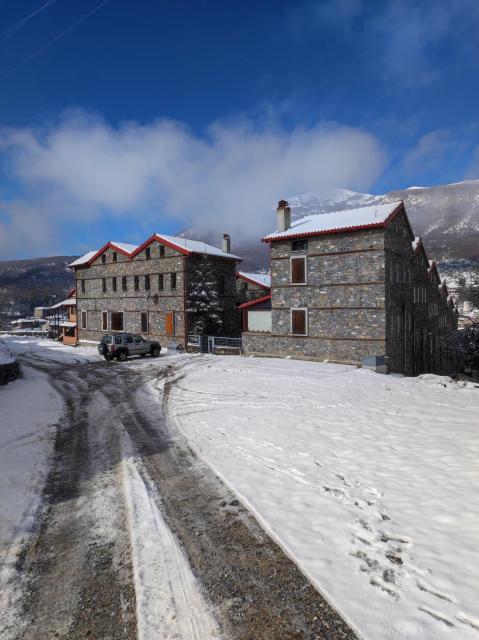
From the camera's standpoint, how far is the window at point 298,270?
2462 cm

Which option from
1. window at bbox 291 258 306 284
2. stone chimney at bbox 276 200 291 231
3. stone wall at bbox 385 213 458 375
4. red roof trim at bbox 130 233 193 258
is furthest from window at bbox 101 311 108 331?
stone wall at bbox 385 213 458 375

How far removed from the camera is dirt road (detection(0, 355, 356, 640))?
3709 mm

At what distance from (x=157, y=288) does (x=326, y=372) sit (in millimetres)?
18765

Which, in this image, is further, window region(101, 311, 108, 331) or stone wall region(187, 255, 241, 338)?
window region(101, 311, 108, 331)

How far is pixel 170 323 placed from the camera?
32625 millimetres

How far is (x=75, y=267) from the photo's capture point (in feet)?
135

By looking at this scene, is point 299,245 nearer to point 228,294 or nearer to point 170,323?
point 228,294

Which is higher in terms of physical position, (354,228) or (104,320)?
(354,228)

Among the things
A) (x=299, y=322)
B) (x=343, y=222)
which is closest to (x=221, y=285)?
(x=299, y=322)

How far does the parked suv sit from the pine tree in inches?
197

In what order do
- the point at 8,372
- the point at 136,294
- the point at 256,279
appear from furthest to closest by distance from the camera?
the point at 256,279 < the point at 136,294 < the point at 8,372

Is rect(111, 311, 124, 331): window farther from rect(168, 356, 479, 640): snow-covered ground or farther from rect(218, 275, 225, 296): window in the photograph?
rect(168, 356, 479, 640): snow-covered ground

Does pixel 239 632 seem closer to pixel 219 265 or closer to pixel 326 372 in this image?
pixel 326 372

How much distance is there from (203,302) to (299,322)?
954 centimetres
